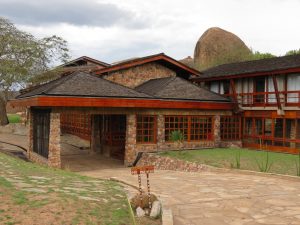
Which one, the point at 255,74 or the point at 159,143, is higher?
the point at 255,74

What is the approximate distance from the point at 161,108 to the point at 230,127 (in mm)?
5929

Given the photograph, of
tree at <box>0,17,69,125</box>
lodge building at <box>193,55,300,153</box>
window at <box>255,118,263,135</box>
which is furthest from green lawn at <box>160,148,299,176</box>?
tree at <box>0,17,69,125</box>

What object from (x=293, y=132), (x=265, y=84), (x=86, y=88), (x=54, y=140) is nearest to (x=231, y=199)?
(x=54, y=140)

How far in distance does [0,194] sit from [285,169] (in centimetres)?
1155

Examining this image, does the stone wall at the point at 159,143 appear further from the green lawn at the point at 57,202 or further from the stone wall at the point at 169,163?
the green lawn at the point at 57,202

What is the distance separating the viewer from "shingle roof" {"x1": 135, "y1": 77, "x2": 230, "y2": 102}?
21.0 meters

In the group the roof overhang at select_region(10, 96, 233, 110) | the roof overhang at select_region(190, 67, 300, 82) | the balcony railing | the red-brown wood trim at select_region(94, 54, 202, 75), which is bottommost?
the roof overhang at select_region(10, 96, 233, 110)

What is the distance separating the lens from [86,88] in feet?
59.3

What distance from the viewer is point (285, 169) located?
14.7 m

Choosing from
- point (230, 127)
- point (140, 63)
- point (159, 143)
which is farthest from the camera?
point (140, 63)

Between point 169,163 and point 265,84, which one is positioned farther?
point 265,84

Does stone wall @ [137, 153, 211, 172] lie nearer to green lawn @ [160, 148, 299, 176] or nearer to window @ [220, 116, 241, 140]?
green lawn @ [160, 148, 299, 176]

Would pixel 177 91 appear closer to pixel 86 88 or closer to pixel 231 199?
pixel 86 88

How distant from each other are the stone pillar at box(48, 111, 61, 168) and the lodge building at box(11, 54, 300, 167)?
46mm
